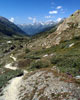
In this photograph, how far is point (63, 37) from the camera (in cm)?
9144

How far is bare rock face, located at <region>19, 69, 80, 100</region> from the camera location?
68.3 ft

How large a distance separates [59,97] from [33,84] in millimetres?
7706

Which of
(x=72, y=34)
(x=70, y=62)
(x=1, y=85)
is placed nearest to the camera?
(x=1, y=85)

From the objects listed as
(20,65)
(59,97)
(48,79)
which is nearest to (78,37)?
(20,65)

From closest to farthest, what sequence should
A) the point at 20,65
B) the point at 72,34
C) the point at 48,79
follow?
the point at 48,79
the point at 20,65
the point at 72,34

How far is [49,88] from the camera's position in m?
23.5

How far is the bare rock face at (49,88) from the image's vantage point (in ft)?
68.3

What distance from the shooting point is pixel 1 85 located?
29453mm

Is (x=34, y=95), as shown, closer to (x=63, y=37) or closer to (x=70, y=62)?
(x=70, y=62)

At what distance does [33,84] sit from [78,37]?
59713 millimetres

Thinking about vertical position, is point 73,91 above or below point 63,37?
below

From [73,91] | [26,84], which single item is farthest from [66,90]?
[26,84]

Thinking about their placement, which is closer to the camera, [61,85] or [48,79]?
[61,85]

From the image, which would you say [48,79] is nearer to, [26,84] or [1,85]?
[26,84]
